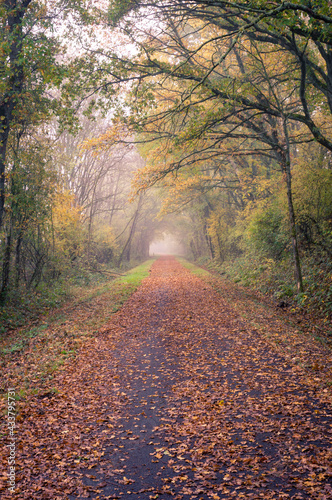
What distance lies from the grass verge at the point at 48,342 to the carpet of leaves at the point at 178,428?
35 centimetres

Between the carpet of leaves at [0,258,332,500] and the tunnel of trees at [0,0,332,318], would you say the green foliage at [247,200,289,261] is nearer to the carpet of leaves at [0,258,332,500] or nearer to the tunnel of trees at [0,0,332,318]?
the tunnel of trees at [0,0,332,318]

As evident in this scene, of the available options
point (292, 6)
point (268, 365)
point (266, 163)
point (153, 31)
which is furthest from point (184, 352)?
point (266, 163)

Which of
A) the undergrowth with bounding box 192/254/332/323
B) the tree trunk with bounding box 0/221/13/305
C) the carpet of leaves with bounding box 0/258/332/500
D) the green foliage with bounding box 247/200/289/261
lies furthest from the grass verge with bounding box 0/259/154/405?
the green foliage with bounding box 247/200/289/261

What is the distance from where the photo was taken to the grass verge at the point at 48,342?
221 inches

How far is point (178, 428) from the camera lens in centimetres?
409

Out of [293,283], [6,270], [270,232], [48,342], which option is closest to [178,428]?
[48,342]

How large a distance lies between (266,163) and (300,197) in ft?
30.1

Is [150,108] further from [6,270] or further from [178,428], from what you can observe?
[178,428]

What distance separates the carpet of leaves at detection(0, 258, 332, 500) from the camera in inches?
122

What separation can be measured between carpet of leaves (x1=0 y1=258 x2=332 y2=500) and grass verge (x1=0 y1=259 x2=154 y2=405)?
0.35 meters

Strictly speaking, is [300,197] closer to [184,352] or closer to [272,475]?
[184,352]

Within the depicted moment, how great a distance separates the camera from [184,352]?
6820 millimetres

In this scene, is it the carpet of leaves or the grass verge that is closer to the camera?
the carpet of leaves

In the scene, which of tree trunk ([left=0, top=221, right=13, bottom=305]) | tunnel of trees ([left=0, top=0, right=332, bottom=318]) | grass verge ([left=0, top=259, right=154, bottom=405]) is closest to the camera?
grass verge ([left=0, top=259, right=154, bottom=405])
